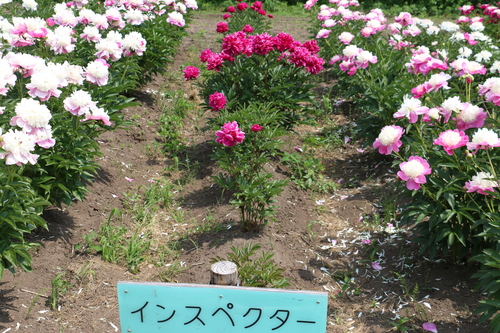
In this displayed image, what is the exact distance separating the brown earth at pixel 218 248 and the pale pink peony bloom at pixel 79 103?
36.3 inches

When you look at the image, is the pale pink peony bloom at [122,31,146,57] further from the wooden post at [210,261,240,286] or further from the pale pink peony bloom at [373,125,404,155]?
the wooden post at [210,261,240,286]

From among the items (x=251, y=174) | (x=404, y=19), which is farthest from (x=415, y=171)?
(x=404, y=19)

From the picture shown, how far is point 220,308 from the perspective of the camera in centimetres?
164

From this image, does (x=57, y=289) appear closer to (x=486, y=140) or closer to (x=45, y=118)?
(x=45, y=118)

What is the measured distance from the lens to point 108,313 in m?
3.01

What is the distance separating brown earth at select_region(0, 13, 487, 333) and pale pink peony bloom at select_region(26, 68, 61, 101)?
0.99 metres

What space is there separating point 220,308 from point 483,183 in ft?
5.22

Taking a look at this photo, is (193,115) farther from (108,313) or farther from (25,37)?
(108,313)

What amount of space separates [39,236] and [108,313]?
79 cm

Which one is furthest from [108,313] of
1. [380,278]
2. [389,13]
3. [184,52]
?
[389,13]

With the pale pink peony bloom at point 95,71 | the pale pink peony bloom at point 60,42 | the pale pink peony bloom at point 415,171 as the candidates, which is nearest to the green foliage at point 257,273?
the pale pink peony bloom at point 415,171

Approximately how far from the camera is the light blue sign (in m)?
1.61

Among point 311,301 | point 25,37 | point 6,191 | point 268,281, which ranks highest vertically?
point 25,37

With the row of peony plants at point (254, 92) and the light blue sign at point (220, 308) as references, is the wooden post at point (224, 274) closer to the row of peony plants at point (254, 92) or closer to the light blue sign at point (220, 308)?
the light blue sign at point (220, 308)
